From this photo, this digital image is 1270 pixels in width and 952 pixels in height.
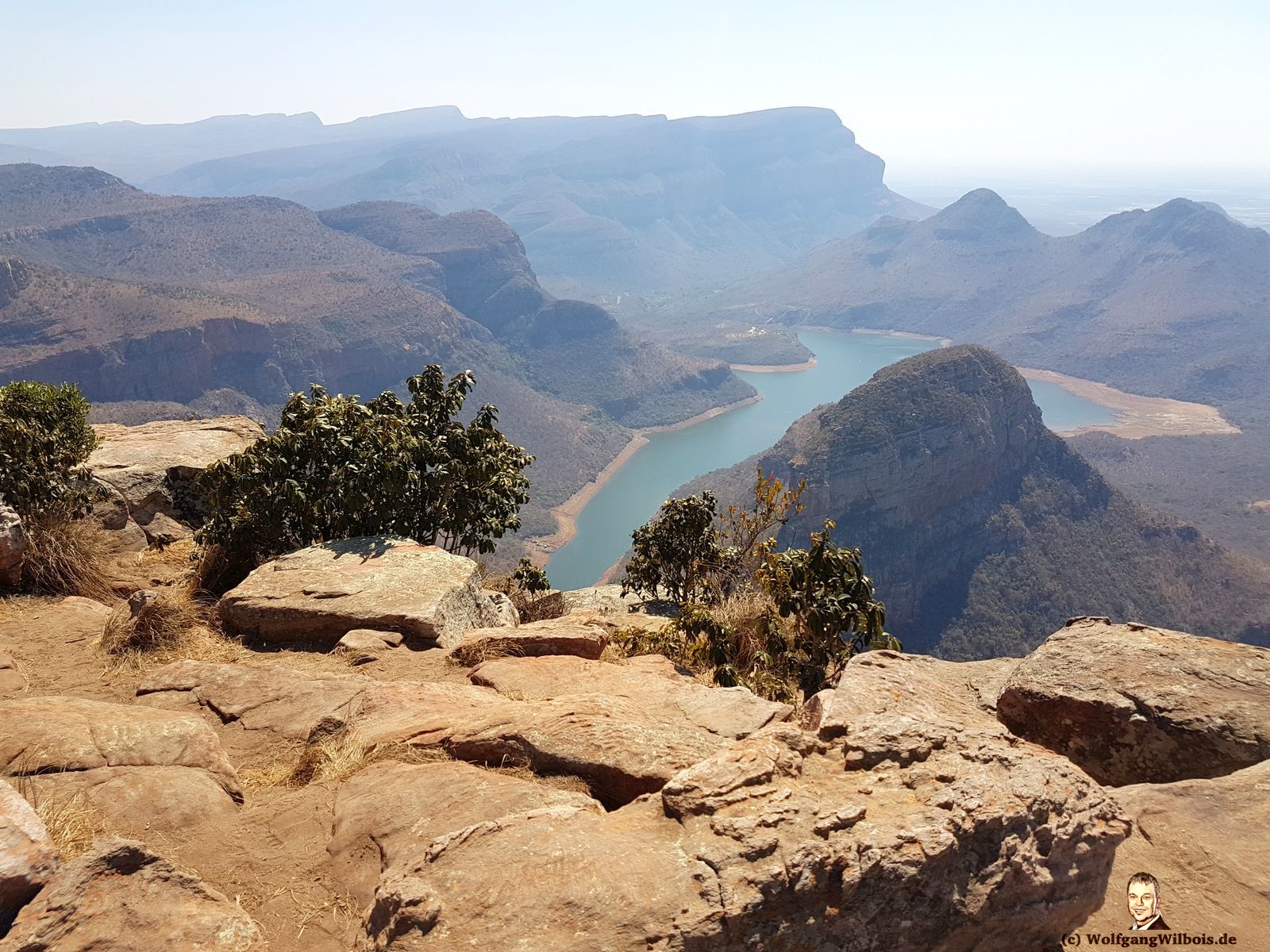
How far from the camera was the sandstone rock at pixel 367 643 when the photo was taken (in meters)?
7.99

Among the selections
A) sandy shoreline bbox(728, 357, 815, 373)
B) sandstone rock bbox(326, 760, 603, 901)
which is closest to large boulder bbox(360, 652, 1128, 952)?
sandstone rock bbox(326, 760, 603, 901)

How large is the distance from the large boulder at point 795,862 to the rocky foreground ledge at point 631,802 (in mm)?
14

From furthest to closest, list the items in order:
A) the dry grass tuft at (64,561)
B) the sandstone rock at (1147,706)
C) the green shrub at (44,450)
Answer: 1. the green shrub at (44,450)
2. the dry grass tuft at (64,561)
3. the sandstone rock at (1147,706)

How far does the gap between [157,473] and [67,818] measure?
9.01m

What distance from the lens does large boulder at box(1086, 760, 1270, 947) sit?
14.0 feet

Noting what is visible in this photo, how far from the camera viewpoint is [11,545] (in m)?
8.63

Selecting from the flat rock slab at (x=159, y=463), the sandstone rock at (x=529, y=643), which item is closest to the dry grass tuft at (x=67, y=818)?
the sandstone rock at (x=529, y=643)

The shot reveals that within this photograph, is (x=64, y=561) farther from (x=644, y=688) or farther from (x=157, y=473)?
(x=644, y=688)

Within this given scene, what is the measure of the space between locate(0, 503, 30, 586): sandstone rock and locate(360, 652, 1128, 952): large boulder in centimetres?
737

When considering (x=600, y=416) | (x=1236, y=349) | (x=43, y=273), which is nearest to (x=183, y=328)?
(x=43, y=273)

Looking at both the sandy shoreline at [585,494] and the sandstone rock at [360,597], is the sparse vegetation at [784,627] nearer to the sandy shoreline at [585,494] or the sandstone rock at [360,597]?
the sandstone rock at [360,597]

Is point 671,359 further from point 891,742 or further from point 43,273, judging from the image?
point 891,742

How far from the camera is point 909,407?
251ft

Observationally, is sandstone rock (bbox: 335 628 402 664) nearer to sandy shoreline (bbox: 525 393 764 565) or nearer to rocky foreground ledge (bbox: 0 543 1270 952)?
rocky foreground ledge (bbox: 0 543 1270 952)
